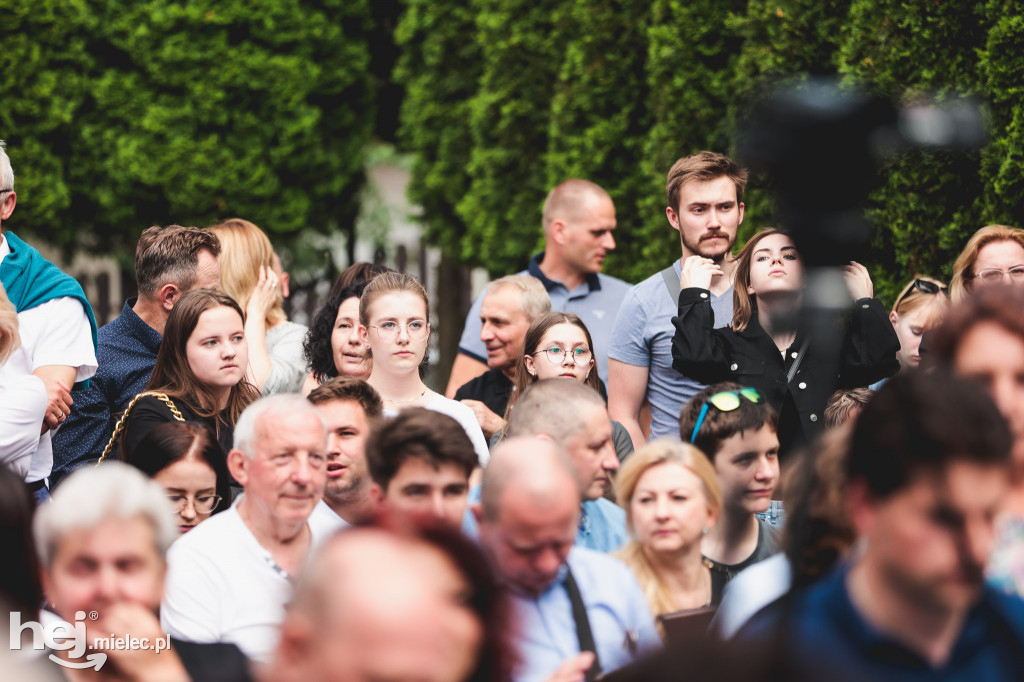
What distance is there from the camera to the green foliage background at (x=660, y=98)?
532cm

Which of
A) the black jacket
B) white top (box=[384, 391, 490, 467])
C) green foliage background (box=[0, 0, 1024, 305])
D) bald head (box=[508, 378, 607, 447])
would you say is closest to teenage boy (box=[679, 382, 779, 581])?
the black jacket

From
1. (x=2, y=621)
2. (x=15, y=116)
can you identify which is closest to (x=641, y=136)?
(x=15, y=116)

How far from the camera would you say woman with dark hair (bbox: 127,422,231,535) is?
3865 mm

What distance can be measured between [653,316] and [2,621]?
10.2 ft

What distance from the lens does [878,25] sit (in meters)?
5.64

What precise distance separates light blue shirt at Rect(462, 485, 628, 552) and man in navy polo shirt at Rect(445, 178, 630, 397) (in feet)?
7.96

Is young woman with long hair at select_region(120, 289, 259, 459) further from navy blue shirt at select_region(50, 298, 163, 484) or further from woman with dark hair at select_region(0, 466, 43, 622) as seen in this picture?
woman with dark hair at select_region(0, 466, 43, 622)

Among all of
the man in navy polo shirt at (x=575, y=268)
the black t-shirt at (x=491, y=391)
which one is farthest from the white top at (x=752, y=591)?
the man in navy polo shirt at (x=575, y=268)

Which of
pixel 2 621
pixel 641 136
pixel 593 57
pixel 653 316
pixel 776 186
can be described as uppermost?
pixel 593 57

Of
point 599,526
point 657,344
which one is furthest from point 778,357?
point 599,526

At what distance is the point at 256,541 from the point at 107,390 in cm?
178

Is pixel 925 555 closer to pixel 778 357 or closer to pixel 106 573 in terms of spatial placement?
pixel 106 573

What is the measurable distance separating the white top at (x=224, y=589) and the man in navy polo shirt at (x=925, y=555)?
5.44 feet

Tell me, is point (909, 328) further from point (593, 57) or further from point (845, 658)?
point (593, 57)
